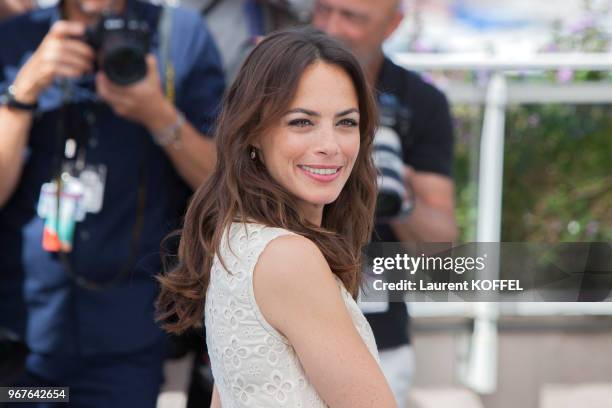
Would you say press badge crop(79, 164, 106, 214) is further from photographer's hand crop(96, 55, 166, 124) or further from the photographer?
photographer's hand crop(96, 55, 166, 124)

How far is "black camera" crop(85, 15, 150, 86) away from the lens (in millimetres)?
2195

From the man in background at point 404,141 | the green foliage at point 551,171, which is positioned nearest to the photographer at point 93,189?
the man in background at point 404,141

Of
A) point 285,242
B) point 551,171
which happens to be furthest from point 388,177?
point 551,171

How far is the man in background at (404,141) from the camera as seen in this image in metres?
2.32

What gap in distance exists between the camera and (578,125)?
3.21m

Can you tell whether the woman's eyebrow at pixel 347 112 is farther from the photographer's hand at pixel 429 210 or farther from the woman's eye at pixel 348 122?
the photographer's hand at pixel 429 210

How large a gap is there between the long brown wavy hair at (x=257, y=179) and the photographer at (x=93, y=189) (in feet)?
2.20

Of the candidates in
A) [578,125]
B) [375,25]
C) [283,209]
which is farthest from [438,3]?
[283,209]

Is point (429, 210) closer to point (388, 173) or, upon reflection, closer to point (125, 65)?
point (388, 173)

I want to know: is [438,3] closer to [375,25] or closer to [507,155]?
[507,155]

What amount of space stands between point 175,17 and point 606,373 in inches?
69.0

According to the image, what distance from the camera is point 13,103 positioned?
2205 millimetres

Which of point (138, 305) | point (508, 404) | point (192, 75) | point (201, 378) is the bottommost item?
point (508, 404)

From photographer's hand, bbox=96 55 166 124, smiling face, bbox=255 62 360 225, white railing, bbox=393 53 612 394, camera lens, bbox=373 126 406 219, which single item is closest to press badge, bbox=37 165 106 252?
photographer's hand, bbox=96 55 166 124
